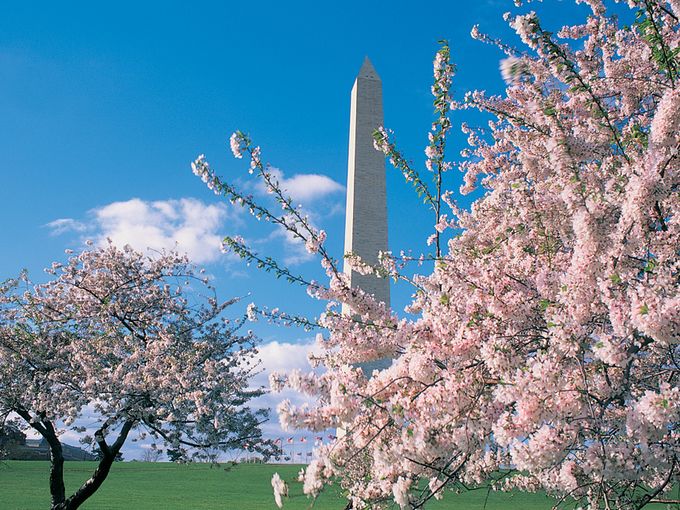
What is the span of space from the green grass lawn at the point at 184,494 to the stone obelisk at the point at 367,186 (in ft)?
19.6

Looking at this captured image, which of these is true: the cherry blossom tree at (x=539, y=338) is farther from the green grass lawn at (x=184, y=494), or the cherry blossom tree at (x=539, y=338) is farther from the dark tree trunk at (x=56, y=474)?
the green grass lawn at (x=184, y=494)

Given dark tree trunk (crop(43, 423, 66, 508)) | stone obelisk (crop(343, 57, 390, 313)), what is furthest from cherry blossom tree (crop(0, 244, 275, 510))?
stone obelisk (crop(343, 57, 390, 313))

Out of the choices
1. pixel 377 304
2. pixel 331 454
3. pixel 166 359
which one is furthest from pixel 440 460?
pixel 166 359

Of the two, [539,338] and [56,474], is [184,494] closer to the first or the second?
[56,474]

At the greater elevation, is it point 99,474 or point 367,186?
point 367,186

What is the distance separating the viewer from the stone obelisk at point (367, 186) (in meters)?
15.6

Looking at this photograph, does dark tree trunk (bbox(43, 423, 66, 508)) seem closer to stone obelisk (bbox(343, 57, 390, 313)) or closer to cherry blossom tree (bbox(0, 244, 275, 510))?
cherry blossom tree (bbox(0, 244, 275, 510))

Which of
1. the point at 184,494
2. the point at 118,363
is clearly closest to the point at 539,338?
the point at 118,363

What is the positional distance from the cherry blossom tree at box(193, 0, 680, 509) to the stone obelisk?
10.0 metres

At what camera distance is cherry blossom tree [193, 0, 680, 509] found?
317 centimetres

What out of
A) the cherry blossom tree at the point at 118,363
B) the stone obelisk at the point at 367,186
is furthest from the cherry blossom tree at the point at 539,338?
the stone obelisk at the point at 367,186

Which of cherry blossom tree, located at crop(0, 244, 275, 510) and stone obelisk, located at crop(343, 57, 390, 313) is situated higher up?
stone obelisk, located at crop(343, 57, 390, 313)

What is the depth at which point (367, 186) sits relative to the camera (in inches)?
626

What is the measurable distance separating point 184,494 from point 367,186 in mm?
11794
